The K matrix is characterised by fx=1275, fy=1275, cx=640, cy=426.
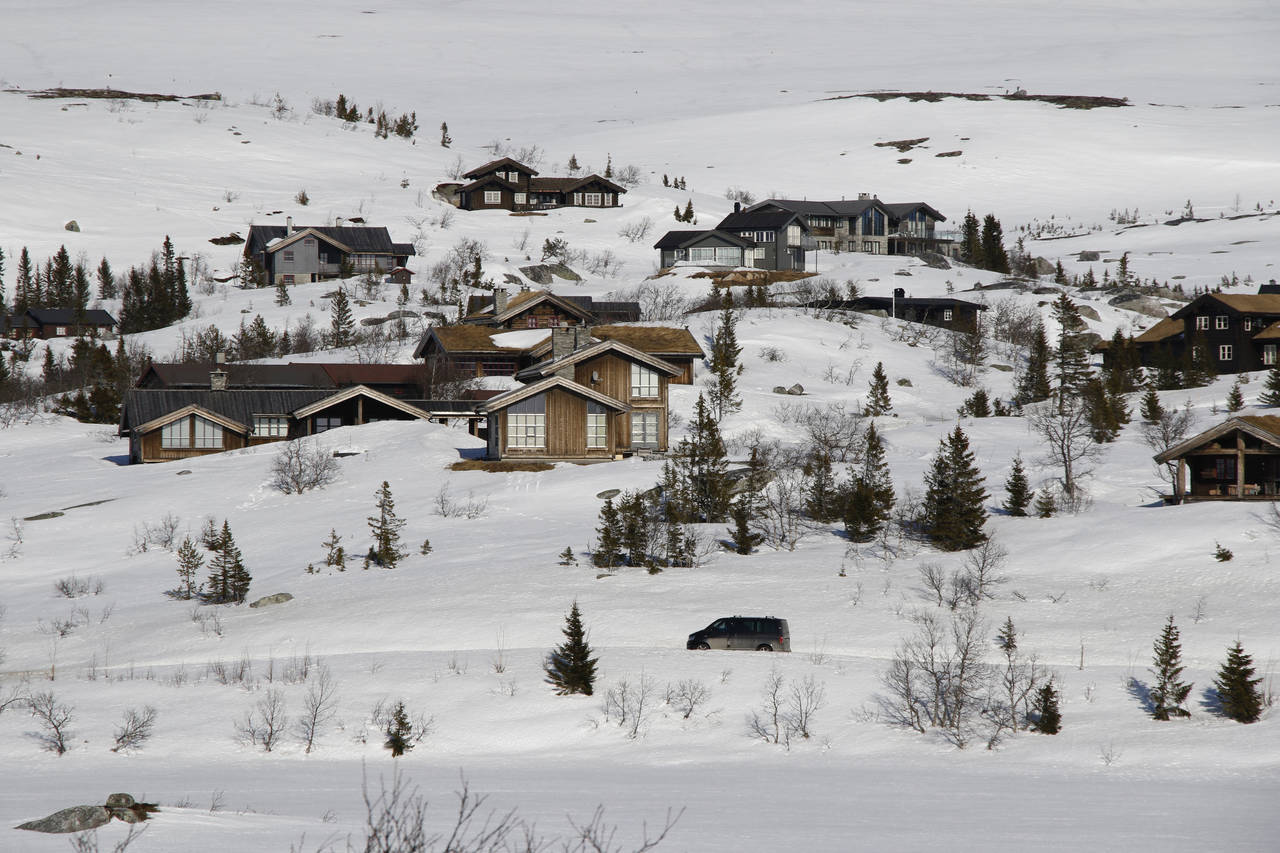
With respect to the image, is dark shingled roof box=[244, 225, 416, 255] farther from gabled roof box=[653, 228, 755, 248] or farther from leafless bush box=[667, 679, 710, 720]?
leafless bush box=[667, 679, 710, 720]

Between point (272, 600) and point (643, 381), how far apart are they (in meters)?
24.7

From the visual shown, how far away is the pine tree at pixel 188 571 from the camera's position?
126 ft

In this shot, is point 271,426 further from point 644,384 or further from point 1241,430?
point 1241,430

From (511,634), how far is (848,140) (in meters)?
157

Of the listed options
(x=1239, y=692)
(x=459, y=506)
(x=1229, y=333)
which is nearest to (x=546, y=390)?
(x=459, y=506)

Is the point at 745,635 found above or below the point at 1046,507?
below

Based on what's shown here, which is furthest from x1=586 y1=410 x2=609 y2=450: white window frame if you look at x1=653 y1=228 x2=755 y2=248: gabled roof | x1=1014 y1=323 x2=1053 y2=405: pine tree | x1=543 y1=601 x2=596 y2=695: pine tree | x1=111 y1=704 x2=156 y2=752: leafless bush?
x1=653 y1=228 x2=755 y2=248: gabled roof

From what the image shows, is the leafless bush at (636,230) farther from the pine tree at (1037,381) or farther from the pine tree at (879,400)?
the pine tree at (879,400)

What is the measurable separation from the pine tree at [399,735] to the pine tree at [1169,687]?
15.8 meters

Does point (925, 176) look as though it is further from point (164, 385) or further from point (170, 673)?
point (170, 673)

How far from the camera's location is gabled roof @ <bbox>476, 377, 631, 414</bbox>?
177ft

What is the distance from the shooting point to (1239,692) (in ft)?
87.6

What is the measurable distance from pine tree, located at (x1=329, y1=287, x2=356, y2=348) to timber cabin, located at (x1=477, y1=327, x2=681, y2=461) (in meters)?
31.9

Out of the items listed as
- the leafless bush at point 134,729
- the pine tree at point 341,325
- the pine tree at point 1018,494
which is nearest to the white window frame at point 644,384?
the pine tree at point 1018,494
